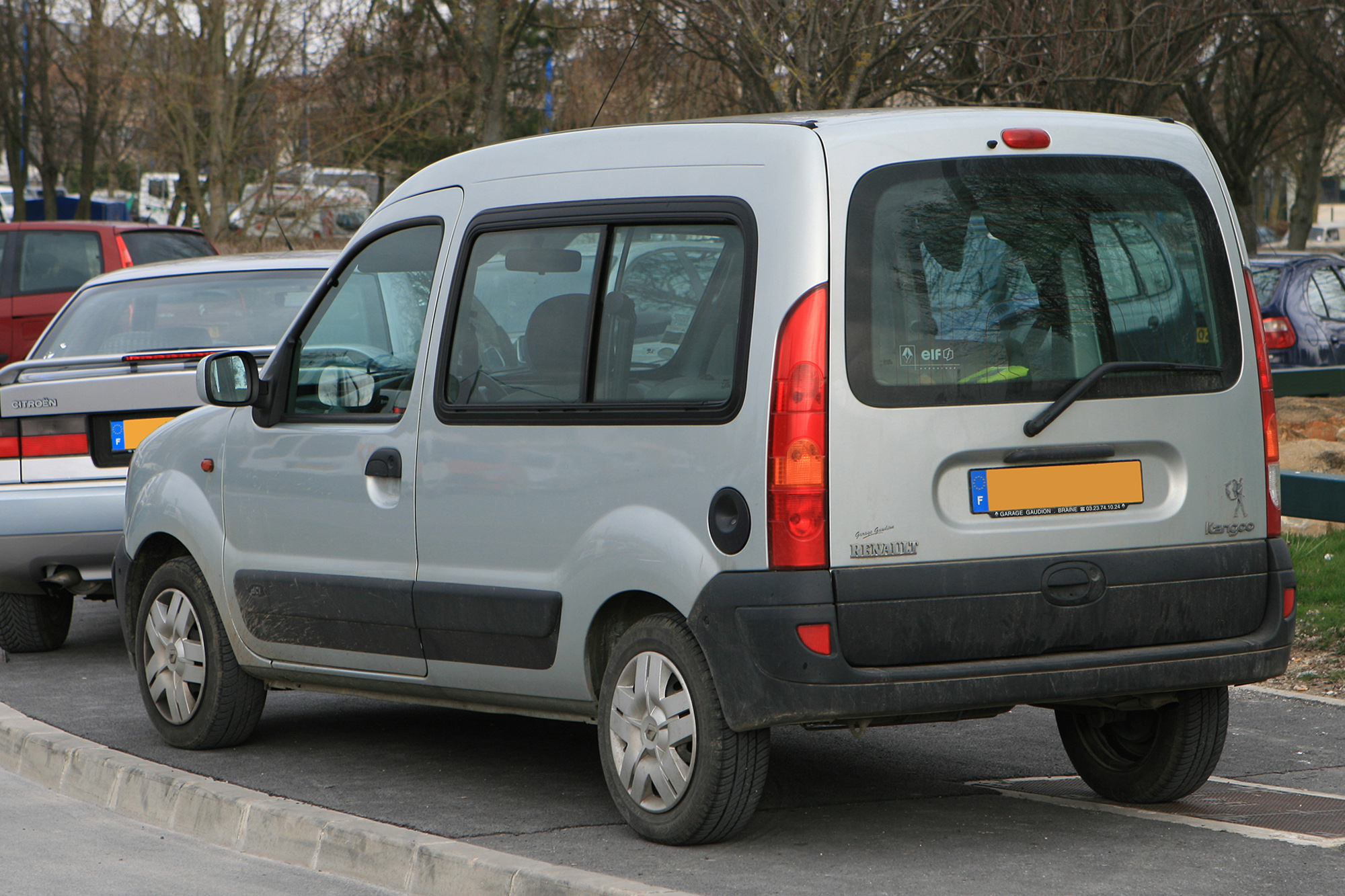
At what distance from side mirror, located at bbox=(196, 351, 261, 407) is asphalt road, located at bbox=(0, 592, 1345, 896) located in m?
1.29

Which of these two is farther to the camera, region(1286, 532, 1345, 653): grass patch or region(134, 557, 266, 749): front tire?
region(1286, 532, 1345, 653): grass patch

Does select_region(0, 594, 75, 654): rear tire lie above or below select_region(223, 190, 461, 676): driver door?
below

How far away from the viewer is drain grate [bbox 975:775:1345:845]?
4938 millimetres

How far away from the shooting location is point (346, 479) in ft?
18.3

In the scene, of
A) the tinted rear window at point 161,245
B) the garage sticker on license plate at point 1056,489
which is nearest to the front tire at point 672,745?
the garage sticker on license plate at point 1056,489

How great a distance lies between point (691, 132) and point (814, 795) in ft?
6.92

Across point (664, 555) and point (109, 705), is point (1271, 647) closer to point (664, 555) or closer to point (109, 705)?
point (664, 555)

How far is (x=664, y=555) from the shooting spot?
4578mm

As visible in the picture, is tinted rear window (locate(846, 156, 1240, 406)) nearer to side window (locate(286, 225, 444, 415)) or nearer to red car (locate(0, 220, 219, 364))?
side window (locate(286, 225, 444, 415))

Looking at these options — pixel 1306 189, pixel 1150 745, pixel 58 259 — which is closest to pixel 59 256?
pixel 58 259

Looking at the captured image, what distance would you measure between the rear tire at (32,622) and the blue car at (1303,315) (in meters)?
11.7

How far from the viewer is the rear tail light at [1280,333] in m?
16.7

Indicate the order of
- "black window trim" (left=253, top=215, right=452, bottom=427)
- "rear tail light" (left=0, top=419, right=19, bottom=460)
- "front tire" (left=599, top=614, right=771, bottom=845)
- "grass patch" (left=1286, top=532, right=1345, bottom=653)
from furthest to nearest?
"rear tail light" (left=0, top=419, right=19, bottom=460), "grass patch" (left=1286, top=532, right=1345, bottom=653), "black window trim" (left=253, top=215, right=452, bottom=427), "front tire" (left=599, top=614, right=771, bottom=845)

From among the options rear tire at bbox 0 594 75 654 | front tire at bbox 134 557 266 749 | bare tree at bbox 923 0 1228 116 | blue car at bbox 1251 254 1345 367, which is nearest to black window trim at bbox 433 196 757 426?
front tire at bbox 134 557 266 749
